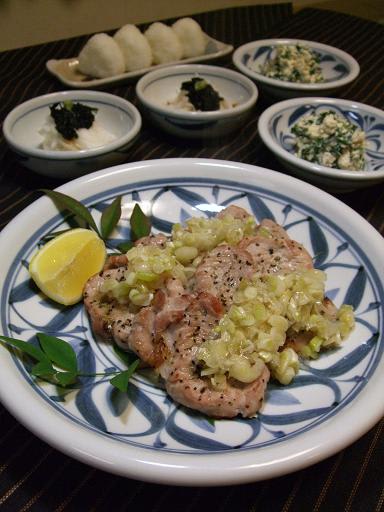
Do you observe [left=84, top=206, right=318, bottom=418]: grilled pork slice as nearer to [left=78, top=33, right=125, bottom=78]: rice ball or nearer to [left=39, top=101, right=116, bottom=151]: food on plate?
[left=39, top=101, right=116, bottom=151]: food on plate

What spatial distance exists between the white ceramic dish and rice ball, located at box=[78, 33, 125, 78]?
0.22 feet

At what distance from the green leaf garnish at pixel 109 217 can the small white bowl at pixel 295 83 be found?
6.26 ft

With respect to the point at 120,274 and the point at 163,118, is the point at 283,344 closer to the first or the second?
the point at 120,274

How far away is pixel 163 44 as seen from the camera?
13.6ft

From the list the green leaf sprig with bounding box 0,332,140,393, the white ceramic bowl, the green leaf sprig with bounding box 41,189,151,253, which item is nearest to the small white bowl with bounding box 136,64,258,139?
the white ceramic bowl

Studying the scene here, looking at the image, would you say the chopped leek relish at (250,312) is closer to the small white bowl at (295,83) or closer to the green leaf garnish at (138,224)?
the green leaf garnish at (138,224)

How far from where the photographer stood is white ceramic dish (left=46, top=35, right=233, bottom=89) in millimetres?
3830

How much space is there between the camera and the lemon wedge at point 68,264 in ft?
6.12

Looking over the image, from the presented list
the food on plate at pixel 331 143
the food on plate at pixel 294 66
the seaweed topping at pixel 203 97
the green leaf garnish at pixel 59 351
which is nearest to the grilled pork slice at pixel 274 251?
the green leaf garnish at pixel 59 351

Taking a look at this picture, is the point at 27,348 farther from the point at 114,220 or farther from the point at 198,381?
the point at 114,220

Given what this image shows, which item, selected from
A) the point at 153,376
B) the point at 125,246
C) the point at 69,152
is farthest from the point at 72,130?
the point at 153,376

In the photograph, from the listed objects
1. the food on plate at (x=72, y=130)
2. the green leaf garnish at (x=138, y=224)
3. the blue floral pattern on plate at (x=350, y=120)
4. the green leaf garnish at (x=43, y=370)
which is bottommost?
the blue floral pattern on plate at (x=350, y=120)

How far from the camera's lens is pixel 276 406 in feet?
5.24

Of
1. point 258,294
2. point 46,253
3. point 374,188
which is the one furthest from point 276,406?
point 374,188
